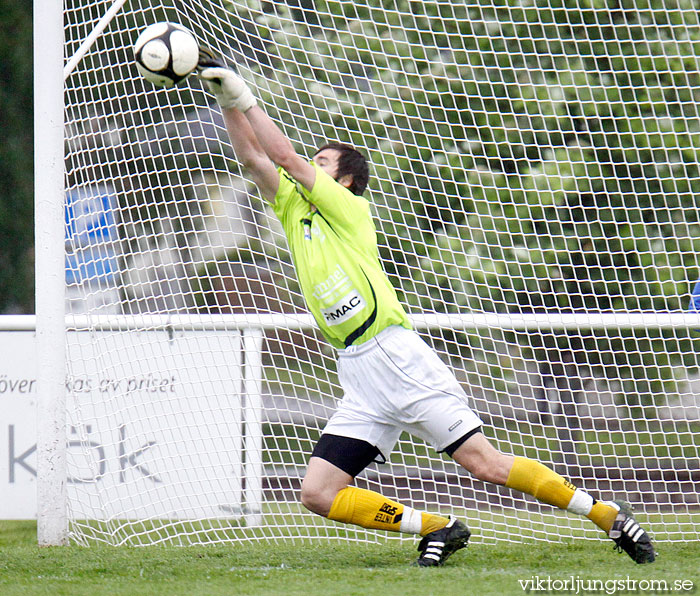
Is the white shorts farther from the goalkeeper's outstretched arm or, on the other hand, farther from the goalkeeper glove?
the goalkeeper glove

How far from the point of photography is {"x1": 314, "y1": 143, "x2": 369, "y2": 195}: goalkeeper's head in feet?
12.5

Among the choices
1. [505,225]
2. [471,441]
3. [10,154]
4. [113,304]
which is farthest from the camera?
[10,154]

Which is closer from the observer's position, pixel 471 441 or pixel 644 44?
pixel 471 441

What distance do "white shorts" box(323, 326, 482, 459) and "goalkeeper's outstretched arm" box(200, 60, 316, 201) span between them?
2.42 ft

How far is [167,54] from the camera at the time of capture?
130 inches

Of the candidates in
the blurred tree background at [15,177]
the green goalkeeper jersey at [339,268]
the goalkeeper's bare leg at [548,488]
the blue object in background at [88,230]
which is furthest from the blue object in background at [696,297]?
the blurred tree background at [15,177]

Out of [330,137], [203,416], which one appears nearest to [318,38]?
[330,137]

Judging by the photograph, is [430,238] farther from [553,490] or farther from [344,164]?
[553,490]

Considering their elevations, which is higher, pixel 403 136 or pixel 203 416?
pixel 403 136

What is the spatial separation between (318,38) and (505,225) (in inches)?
60.3

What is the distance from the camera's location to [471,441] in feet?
11.7

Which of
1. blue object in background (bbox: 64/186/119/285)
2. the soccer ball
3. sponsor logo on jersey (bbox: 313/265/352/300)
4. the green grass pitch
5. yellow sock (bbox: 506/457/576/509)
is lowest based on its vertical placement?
the green grass pitch

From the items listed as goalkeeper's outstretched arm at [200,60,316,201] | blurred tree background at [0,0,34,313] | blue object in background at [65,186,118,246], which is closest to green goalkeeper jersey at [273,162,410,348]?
goalkeeper's outstretched arm at [200,60,316,201]

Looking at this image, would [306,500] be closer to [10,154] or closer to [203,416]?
[203,416]
